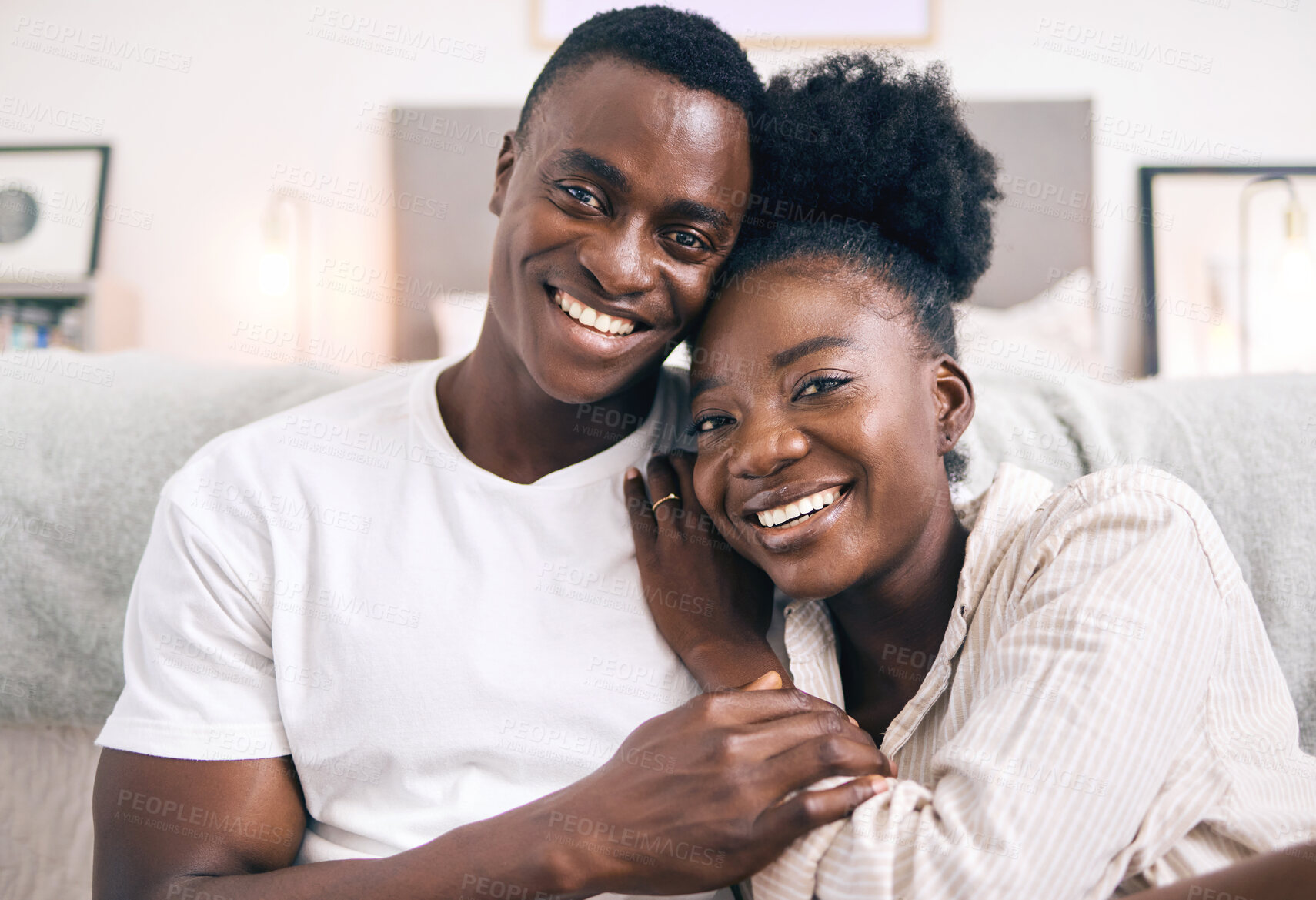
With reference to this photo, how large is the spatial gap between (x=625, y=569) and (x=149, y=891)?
1.84ft

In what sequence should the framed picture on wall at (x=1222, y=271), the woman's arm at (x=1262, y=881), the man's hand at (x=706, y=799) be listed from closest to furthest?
the woman's arm at (x=1262, y=881) → the man's hand at (x=706, y=799) → the framed picture on wall at (x=1222, y=271)

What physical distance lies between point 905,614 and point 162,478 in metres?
0.98

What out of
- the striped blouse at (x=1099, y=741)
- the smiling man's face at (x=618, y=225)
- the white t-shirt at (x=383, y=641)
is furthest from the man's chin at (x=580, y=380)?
the striped blouse at (x=1099, y=741)

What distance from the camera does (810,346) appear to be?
0.93 meters

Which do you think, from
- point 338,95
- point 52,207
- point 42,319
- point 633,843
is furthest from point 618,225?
point 52,207

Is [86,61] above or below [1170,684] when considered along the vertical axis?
above

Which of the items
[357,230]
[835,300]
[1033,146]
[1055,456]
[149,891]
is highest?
[1033,146]

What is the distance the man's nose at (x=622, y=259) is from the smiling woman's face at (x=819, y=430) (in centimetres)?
10

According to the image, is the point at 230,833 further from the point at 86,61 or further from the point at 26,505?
the point at 86,61

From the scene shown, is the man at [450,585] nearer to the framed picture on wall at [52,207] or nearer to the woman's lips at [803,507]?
the woman's lips at [803,507]

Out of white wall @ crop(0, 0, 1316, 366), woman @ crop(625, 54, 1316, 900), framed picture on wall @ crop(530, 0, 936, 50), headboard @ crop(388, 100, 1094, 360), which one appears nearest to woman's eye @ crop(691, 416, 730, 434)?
woman @ crop(625, 54, 1316, 900)

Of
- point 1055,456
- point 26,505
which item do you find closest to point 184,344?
point 26,505

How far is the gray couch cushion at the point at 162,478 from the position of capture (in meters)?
1.17

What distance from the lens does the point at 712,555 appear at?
3.44 ft
